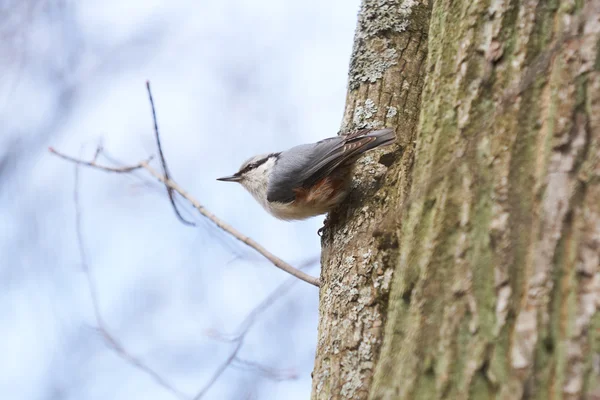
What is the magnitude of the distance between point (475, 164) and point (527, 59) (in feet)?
0.86

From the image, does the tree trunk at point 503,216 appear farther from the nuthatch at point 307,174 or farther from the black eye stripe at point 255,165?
the black eye stripe at point 255,165

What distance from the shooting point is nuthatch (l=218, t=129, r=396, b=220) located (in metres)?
2.74

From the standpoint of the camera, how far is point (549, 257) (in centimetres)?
114

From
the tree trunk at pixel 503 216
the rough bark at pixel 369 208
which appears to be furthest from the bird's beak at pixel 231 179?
the tree trunk at pixel 503 216

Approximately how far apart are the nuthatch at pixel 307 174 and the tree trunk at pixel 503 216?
1.07 m

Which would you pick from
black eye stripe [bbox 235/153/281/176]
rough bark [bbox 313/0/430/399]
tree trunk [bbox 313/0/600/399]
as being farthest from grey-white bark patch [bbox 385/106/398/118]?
black eye stripe [bbox 235/153/281/176]

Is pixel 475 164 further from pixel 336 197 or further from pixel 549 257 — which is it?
pixel 336 197

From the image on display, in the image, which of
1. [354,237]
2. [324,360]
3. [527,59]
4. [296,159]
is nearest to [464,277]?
[527,59]

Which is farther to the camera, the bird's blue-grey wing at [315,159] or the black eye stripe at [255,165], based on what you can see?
the black eye stripe at [255,165]

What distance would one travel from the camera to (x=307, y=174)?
3.30 meters

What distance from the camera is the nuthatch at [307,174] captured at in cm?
274

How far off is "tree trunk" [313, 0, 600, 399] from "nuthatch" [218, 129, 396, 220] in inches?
42.1

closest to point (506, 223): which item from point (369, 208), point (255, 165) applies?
point (369, 208)

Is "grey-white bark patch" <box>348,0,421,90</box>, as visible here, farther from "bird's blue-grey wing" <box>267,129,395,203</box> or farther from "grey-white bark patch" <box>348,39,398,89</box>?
"bird's blue-grey wing" <box>267,129,395,203</box>
